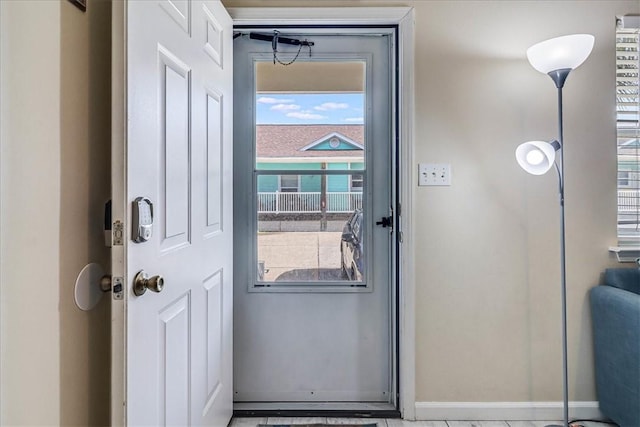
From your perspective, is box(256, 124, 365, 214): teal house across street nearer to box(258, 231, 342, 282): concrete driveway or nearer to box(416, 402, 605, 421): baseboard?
box(258, 231, 342, 282): concrete driveway

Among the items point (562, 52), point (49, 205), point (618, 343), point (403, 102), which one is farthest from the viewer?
point (403, 102)

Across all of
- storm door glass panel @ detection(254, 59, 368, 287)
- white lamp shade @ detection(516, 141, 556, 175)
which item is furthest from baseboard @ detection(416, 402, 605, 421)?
white lamp shade @ detection(516, 141, 556, 175)

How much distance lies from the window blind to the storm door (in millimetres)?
1121

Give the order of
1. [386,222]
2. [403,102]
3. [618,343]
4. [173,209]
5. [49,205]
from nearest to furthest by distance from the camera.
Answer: [49,205] < [173,209] < [618,343] < [403,102] < [386,222]

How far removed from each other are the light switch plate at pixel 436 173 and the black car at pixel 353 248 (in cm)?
38

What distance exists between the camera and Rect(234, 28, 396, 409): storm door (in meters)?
1.83

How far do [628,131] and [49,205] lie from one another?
2368 mm

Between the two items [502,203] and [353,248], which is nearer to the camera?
[502,203]

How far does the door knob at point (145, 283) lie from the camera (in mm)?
888

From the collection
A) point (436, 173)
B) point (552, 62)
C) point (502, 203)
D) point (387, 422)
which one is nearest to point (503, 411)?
point (387, 422)

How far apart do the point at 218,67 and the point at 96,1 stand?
0.57m

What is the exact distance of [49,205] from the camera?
2.71 ft

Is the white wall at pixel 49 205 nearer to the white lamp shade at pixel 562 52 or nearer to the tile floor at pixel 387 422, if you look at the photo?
the tile floor at pixel 387 422

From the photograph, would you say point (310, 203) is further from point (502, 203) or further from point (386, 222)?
point (502, 203)
